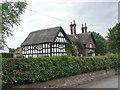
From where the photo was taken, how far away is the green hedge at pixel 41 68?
6.57 meters

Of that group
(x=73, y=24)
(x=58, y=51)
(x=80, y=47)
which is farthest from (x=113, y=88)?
(x=73, y=24)

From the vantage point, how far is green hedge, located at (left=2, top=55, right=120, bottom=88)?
6.57 metres

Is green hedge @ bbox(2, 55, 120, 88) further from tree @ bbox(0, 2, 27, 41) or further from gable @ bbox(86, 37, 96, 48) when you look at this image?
gable @ bbox(86, 37, 96, 48)

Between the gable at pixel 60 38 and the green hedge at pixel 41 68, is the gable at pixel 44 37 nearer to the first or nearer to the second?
the gable at pixel 60 38

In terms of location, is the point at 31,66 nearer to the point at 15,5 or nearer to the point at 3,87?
the point at 3,87

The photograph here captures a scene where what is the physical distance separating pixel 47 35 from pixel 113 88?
18.0m

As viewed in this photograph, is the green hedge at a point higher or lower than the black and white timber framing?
lower

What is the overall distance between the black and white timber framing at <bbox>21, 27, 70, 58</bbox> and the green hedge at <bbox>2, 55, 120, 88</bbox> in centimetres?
1181

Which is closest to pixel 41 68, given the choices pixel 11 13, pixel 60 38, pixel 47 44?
pixel 11 13

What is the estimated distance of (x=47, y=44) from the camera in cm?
2373

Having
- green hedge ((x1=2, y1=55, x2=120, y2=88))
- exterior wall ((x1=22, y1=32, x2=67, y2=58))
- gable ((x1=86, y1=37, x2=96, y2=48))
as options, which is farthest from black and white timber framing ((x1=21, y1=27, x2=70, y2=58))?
gable ((x1=86, y1=37, x2=96, y2=48))

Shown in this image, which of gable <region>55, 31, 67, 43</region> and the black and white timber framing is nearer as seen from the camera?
the black and white timber framing

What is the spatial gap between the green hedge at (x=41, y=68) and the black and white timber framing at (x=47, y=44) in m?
11.8

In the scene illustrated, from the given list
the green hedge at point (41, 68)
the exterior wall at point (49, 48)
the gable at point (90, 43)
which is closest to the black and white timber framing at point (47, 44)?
the exterior wall at point (49, 48)
